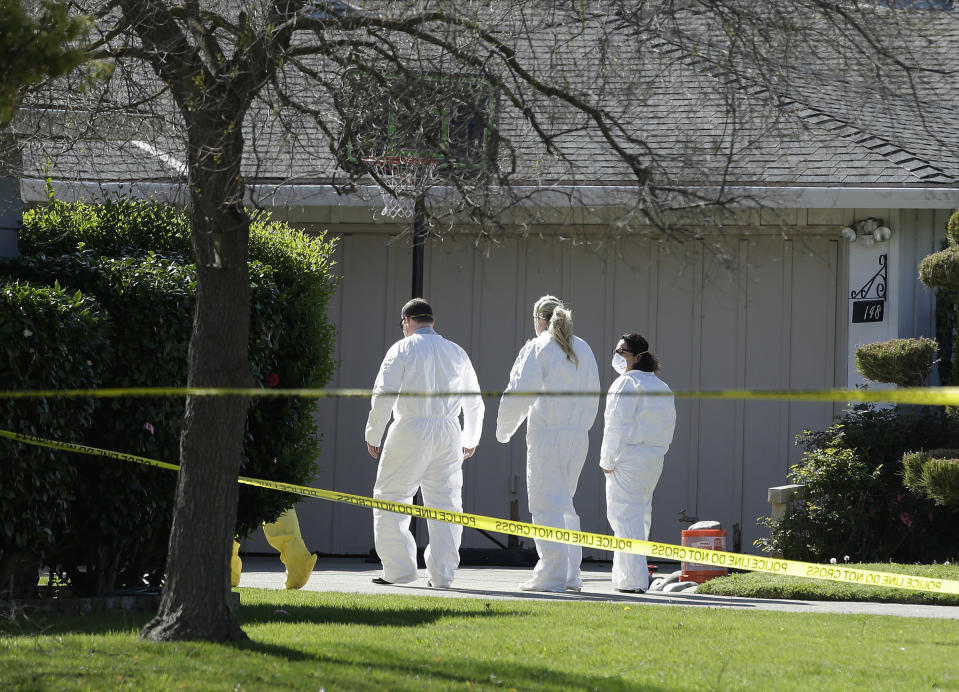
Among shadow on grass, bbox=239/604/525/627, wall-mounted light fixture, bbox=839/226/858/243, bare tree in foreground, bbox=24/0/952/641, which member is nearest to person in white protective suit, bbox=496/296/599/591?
shadow on grass, bbox=239/604/525/627

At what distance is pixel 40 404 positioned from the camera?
7340 millimetres

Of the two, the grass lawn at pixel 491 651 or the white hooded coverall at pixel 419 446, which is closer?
the grass lawn at pixel 491 651

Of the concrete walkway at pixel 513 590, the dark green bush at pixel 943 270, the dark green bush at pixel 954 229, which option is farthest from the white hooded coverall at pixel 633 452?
the dark green bush at pixel 954 229

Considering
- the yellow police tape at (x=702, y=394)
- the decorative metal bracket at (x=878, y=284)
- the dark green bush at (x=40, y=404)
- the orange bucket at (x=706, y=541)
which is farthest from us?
the decorative metal bracket at (x=878, y=284)

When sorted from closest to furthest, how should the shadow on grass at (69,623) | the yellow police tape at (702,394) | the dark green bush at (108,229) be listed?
the yellow police tape at (702,394) < the shadow on grass at (69,623) < the dark green bush at (108,229)

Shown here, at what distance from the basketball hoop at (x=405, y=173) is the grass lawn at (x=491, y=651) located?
2304 mm

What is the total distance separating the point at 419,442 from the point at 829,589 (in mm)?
3288

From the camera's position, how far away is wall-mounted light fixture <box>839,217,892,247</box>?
41.8 ft

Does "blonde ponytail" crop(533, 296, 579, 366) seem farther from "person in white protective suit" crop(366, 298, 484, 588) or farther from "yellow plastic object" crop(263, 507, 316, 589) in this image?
"yellow plastic object" crop(263, 507, 316, 589)

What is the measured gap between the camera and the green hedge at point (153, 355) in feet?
26.3

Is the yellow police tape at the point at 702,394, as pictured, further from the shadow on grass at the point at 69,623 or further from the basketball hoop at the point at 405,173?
the shadow on grass at the point at 69,623

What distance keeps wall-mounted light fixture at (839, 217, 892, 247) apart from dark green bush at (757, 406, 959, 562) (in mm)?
1792

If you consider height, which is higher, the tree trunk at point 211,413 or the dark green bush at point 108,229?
the dark green bush at point 108,229

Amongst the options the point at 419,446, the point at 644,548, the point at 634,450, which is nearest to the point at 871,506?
the point at 634,450
